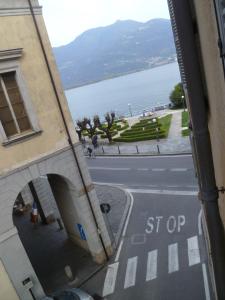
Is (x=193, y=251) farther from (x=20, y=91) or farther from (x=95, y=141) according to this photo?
(x=95, y=141)

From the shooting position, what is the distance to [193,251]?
14922 mm

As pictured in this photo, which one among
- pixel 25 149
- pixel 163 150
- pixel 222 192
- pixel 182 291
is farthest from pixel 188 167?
pixel 222 192

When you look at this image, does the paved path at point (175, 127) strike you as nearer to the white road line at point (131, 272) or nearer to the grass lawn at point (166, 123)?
the grass lawn at point (166, 123)

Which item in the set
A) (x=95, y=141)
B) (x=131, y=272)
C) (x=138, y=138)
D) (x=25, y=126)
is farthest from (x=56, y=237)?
(x=95, y=141)

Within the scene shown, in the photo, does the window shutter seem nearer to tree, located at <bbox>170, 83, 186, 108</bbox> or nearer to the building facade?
the building facade

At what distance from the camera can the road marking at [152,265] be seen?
14.1 meters

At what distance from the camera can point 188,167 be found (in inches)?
1009

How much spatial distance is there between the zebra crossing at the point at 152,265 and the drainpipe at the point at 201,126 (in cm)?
1081

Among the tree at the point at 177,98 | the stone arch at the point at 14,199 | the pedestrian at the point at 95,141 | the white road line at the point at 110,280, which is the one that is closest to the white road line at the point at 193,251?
the white road line at the point at 110,280

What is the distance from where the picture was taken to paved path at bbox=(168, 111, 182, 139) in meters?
36.2

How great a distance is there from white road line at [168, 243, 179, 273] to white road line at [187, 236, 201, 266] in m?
0.58

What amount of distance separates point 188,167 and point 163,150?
632 cm

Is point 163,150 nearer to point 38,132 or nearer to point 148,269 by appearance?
point 148,269

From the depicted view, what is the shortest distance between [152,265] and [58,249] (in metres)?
5.71
